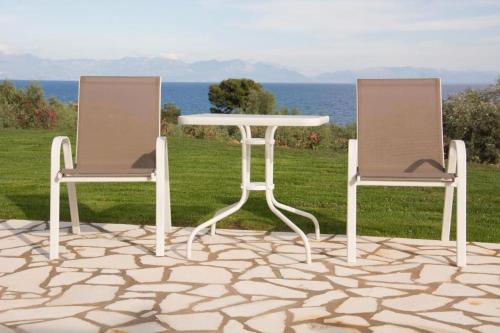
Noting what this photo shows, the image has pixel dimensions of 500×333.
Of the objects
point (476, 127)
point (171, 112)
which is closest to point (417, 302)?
point (476, 127)

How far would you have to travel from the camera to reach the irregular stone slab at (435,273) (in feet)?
13.4

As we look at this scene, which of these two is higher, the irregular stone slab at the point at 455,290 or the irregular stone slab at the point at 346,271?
the irregular stone slab at the point at 346,271

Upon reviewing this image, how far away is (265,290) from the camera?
12.5ft

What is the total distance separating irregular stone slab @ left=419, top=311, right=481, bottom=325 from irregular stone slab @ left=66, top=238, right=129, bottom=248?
2.32 m

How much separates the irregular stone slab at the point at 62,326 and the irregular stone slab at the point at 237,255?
1.41 metres

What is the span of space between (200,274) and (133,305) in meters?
0.67

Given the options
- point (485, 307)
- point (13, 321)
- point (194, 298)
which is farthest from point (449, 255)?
point (13, 321)

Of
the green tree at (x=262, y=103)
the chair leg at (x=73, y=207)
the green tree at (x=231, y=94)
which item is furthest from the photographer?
the green tree at (x=231, y=94)

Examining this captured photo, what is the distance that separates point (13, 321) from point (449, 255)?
111 inches

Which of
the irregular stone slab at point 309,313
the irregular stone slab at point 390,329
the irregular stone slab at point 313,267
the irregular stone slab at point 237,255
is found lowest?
the irregular stone slab at point 390,329

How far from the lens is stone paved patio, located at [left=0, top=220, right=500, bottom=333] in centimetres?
327

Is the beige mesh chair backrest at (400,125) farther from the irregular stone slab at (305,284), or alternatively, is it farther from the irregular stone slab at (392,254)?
the irregular stone slab at (305,284)

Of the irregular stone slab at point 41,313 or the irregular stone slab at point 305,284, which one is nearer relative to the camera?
the irregular stone slab at point 41,313

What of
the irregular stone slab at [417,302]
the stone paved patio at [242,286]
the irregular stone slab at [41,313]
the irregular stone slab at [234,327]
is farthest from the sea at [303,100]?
the irregular stone slab at [41,313]
